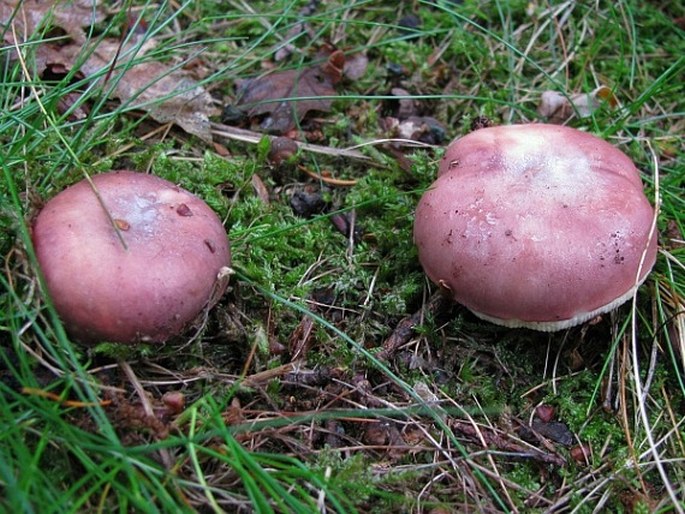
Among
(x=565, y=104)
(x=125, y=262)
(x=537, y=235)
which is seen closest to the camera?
(x=125, y=262)

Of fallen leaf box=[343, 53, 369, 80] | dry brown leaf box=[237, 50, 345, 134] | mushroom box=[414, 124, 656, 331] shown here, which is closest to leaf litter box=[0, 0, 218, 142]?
dry brown leaf box=[237, 50, 345, 134]

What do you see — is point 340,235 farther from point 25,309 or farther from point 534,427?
point 25,309

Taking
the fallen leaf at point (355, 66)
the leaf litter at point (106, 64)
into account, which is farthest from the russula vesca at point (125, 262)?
the fallen leaf at point (355, 66)

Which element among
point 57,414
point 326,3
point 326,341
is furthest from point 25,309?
point 326,3

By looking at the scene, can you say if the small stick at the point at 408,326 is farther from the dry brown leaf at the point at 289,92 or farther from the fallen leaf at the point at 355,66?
the fallen leaf at the point at 355,66

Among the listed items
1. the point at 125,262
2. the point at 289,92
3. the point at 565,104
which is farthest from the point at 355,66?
the point at 125,262

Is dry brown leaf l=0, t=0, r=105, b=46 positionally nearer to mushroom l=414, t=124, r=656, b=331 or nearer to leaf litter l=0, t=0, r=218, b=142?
leaf litter l=0, t=0, r=218, b=142

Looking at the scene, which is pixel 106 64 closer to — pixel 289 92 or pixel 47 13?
pixel 47 13
